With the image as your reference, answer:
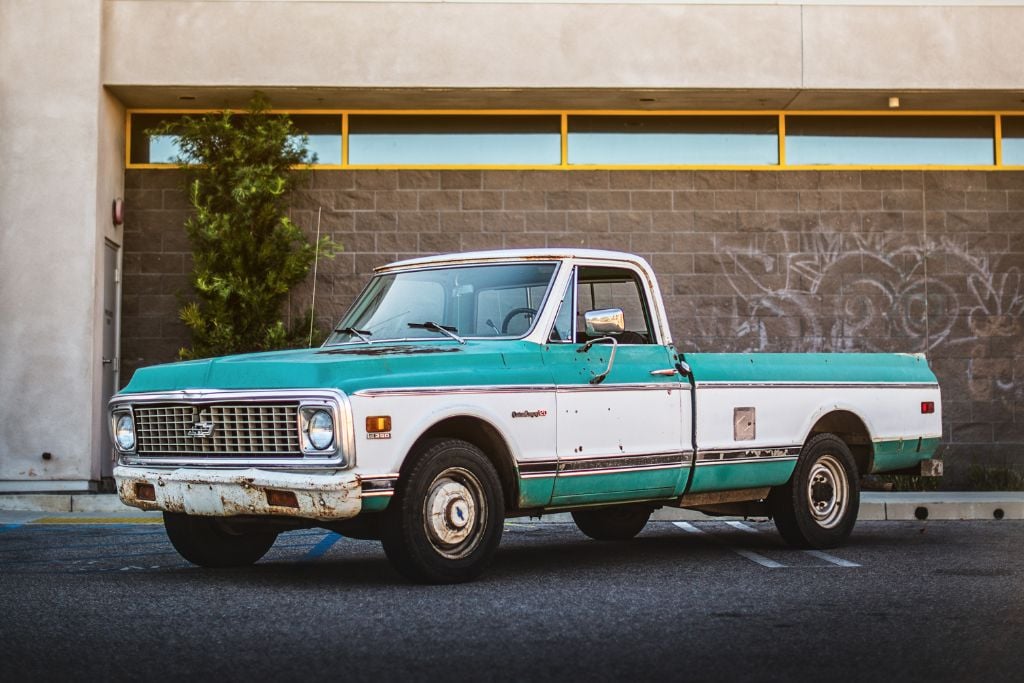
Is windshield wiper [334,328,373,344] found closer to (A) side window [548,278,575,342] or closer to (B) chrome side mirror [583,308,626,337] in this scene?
(A) side window [548,278,575,342]

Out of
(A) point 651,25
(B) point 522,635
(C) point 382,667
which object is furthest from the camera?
(A) point 651,25

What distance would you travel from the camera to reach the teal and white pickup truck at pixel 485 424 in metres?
7.21

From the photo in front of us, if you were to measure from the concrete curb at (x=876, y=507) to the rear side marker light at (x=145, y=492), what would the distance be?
4972 millimetres

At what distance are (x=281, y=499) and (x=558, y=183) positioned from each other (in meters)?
9.49

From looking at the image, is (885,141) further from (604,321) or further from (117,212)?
(604,321)

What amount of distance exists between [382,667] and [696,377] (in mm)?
4006

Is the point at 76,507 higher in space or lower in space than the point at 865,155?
lower

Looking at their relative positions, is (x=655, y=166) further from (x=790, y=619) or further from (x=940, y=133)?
(x=790, y=619)

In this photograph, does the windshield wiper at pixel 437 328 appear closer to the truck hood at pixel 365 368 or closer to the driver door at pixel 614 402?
the truck hood at pixel 365 368

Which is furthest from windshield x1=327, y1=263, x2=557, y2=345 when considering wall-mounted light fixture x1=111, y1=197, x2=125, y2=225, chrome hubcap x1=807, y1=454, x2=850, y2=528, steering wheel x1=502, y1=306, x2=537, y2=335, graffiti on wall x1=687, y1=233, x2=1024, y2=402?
graffiti on wall x1=687, y1=233, x2=1024, y2=402

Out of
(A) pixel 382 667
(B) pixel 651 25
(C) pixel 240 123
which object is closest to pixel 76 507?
(C) pixel 240 123

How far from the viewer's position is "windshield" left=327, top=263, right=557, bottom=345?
835 centimetres

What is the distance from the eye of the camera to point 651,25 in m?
15.6

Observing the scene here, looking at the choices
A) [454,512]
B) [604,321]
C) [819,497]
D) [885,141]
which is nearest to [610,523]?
[819,497]
